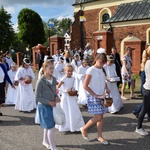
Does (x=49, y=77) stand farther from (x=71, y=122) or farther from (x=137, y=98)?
(x=137, y=98)

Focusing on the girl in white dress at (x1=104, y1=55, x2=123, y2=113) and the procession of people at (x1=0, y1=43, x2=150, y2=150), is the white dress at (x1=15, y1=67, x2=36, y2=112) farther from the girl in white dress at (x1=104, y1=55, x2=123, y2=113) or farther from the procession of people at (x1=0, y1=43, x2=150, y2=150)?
the girl in white dress at (x1=104, y1=55, x2=123, y2=113)

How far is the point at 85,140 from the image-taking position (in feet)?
17.7

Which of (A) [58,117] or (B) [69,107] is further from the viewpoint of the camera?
(B) [69,107]

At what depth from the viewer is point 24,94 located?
8406mm

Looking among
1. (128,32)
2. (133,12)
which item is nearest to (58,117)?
(128,32)

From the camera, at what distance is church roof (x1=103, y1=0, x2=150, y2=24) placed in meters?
23.3

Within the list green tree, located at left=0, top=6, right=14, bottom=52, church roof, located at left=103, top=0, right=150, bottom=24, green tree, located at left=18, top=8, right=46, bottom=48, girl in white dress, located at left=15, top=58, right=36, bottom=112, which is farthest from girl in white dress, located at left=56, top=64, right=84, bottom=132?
green tree, located at left=18, top=8, right=46, bottom=48

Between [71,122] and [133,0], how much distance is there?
80.4ft

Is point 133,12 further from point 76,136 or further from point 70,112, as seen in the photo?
point 76,136

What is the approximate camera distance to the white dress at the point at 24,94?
26.9 ft

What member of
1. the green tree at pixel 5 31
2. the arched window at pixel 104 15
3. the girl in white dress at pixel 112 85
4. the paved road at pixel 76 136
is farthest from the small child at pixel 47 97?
the green tree at pixel 5 31

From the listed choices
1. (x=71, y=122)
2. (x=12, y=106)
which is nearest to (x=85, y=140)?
(x=71, y=122)

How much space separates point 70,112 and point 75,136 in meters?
0.65

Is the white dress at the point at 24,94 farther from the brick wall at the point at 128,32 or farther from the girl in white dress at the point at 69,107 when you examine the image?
the brick wall at the point at 128,32
